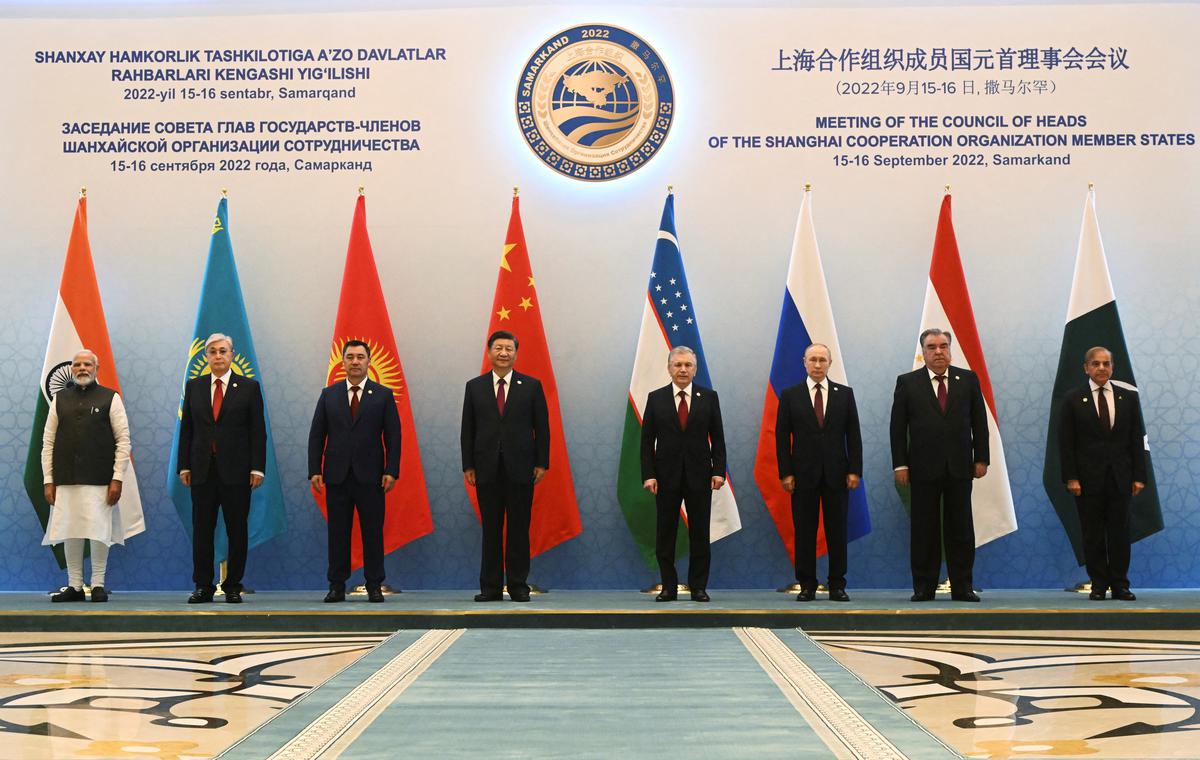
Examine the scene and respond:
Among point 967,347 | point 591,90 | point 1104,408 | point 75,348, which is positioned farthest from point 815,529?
point 75,348

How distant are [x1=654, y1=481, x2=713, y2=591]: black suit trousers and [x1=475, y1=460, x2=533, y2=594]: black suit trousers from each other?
0.64 m

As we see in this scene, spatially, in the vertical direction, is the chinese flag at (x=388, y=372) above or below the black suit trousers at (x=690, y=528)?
above

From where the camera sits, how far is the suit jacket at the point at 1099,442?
558 centimetres

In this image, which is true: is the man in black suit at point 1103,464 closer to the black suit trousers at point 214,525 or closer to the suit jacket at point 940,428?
the suit jacket at point 940,428

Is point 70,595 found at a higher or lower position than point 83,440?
lower

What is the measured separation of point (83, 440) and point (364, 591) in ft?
5.02

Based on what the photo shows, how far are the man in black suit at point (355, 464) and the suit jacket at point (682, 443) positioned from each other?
1202 millimetres

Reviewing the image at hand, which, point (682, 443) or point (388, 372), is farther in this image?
point (388, 372)

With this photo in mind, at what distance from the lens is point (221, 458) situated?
5645 millimetres

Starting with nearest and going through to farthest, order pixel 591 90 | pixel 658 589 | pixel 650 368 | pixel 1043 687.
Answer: pixel 1043 687 < pixel 658 589 < pixel 650 368 < pixel 591 90

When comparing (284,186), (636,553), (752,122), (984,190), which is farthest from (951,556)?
(284,186)

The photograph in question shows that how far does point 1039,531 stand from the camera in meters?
6.33

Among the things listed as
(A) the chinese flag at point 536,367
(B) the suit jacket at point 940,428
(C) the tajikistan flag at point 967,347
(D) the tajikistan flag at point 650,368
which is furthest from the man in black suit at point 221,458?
(C) the tajikistan flag at point 967,347

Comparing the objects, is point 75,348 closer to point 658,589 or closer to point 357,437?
point 357,437
